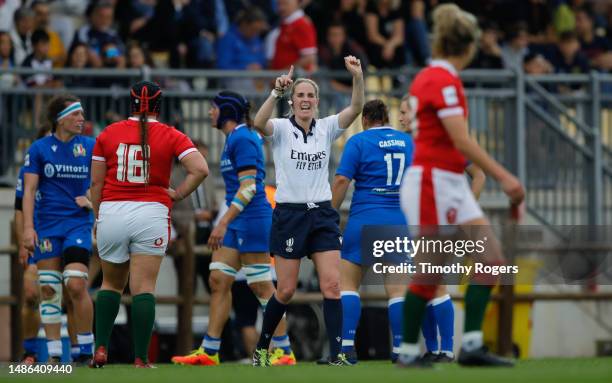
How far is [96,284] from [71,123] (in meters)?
4.13

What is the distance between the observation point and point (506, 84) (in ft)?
63.5

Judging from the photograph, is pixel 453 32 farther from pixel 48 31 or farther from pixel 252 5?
pixel 252 5

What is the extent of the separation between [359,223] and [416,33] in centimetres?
839

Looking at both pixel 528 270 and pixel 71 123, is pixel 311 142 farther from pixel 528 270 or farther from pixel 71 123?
pixel 528 270

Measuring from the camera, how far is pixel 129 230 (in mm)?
11562

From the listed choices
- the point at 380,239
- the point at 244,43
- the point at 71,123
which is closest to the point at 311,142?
the point at 380,239

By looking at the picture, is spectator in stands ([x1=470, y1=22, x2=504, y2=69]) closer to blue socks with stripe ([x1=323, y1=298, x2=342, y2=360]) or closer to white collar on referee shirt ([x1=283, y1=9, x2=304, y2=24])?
white collar on referee shirt ([x1=283, y1=9, x2=304, y2=24])

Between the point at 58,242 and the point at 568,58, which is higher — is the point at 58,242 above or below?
below

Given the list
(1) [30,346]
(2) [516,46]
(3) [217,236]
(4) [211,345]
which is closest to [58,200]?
(3) [217,236]

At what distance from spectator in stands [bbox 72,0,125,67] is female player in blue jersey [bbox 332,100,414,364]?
21.4 feet

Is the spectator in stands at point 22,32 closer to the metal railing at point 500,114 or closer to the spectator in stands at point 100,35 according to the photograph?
the spectator in stands at point 100,35

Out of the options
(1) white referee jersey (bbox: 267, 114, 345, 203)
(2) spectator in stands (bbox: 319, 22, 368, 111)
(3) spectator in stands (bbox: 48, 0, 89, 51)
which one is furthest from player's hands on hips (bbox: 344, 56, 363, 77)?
(3) spectator in stands (bbox: 48, 0, 89, 51)

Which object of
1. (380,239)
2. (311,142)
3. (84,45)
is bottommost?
(380,239)

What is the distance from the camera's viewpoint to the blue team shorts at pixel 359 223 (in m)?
12.7
